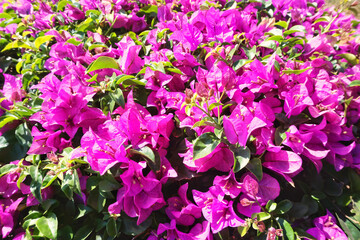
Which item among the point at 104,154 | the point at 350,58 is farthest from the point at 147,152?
the point at 350,58

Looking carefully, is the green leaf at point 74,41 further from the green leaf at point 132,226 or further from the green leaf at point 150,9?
the green leaf at point 132,226

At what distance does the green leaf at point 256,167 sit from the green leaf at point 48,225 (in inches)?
29.3

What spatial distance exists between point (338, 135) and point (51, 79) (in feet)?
4.24

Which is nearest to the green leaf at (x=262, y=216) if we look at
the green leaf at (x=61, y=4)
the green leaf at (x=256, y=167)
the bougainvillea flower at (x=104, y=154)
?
the green leaf at (x=256, y=167)

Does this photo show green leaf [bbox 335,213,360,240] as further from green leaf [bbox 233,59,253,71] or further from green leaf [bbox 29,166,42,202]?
green leaf [bbox 29,166,42,202]

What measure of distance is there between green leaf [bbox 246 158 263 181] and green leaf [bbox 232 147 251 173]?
0.18ft

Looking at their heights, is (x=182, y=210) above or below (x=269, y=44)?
below

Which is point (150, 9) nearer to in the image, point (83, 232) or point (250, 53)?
point (250, 53)

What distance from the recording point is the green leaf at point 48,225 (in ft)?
3.29

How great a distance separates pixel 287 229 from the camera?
1004 millimetres

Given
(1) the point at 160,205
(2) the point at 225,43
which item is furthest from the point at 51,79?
(2) the point at 225,43

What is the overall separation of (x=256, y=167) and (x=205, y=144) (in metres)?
0.20

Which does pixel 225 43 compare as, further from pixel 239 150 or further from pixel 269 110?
pixel 239 150

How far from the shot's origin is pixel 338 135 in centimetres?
125
